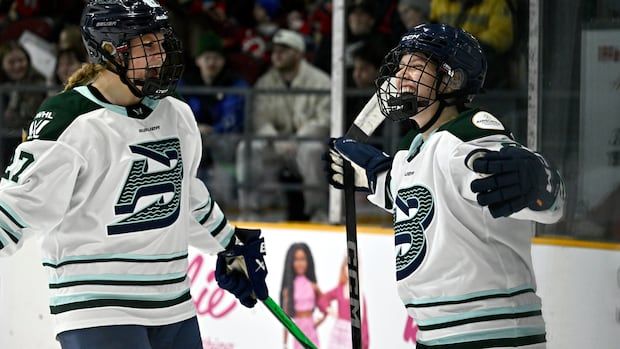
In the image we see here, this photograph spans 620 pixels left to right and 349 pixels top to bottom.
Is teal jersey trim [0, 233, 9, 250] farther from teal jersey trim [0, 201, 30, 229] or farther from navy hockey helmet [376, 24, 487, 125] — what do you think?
navy hockey helmet [376, 24, 487, 125]

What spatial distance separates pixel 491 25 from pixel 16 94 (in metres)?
2.50

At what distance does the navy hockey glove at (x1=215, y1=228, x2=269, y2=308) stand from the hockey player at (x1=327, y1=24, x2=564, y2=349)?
60 cm

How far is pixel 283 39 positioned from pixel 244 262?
2462 mm

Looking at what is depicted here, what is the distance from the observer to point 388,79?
2.61m

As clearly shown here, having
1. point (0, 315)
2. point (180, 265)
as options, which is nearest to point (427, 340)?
point (180, 265)

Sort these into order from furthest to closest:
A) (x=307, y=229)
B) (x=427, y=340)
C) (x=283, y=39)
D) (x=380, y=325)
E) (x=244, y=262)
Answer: (x=283, y=39) → (x=307, y=229) → (x=380, y=325) → (x=244, y=262) → (x=427, y=340)

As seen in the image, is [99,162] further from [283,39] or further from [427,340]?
[283,39]

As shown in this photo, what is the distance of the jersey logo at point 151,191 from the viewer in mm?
2682

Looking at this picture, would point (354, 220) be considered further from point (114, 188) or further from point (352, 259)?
point (114, 188)

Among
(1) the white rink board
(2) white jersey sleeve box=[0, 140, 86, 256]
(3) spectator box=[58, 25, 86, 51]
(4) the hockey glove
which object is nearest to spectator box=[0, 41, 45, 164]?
(3) spectator box=[58, 25, 86, 51]

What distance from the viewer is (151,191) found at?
271cm

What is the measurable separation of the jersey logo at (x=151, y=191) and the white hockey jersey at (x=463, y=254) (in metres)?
0.54

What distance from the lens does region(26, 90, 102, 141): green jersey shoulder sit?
2611mm

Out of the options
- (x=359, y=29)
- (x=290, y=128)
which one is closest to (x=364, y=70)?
(x=359, y=29)
